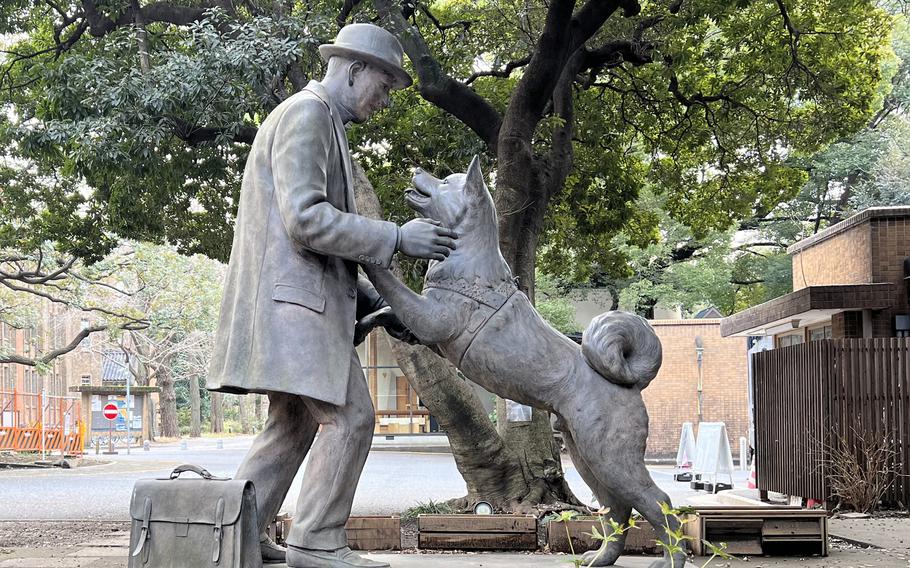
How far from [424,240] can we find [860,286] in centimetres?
1341

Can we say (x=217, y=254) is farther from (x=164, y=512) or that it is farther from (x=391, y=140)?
(x=164, y=512)

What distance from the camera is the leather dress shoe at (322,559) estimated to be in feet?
13.8

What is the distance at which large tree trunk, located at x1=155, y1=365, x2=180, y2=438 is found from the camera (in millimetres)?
49719

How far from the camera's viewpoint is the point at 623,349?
460 cm

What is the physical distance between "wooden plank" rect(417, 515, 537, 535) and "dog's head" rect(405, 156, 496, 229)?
4441 mm

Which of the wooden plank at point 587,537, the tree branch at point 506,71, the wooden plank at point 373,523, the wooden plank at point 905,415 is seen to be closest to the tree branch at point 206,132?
the tree branch at point 506,71

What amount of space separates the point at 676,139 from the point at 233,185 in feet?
23.5

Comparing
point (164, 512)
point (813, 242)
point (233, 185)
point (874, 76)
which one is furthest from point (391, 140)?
point (164, 512)

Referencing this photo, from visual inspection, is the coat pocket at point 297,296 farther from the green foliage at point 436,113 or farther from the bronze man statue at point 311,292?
the green foliage at point 436,113

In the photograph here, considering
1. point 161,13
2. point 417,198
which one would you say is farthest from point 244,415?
point 417,198

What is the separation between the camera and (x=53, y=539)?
35.8ft

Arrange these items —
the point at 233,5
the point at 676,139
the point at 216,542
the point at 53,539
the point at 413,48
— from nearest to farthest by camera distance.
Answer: the point at 216,542 < the point at 53,539 < the point at 413,48 < the point at 233,5 < the point at 676,139

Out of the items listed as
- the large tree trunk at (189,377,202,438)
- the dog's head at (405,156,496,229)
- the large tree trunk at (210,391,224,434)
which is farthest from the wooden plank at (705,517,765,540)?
the large tree trunk at (210,391,224,434)

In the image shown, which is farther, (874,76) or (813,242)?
(813,242)
